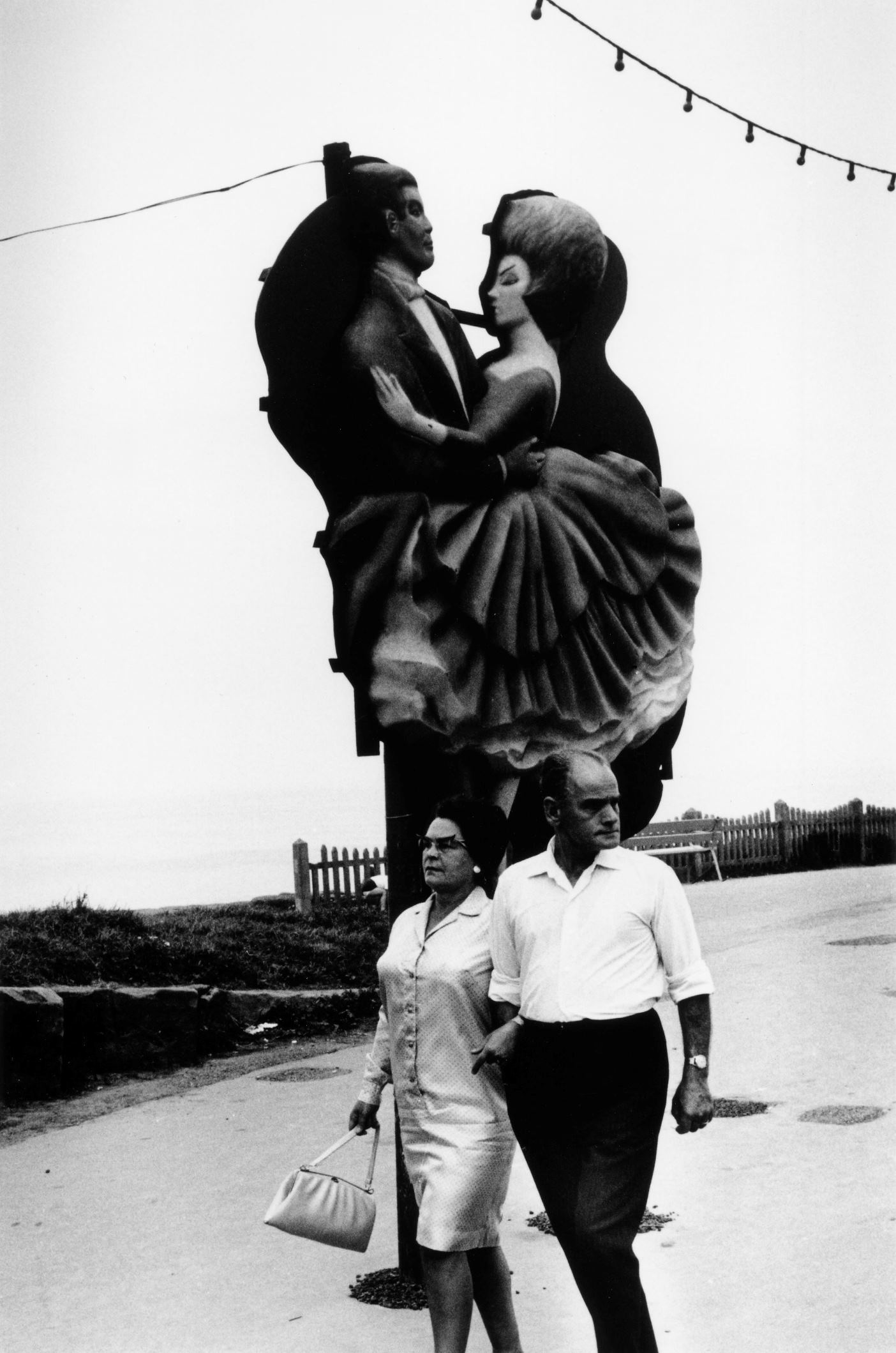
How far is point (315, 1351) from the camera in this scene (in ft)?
15.0

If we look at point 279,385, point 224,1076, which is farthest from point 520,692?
point 224,1076

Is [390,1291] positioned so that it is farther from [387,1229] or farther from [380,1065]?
[380,1065]

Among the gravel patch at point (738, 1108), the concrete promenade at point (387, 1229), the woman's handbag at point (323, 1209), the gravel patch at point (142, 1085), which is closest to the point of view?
the woman's handbag at point (323, 1209)

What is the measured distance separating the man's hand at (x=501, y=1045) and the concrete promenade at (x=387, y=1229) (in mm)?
1175

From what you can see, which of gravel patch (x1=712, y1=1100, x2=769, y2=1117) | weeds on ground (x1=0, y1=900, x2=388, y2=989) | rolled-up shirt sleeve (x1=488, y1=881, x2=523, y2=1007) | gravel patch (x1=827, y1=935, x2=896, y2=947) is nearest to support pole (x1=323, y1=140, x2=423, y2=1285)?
rolled-up shirt sleeve (x1=488, y1=881, x2=523, y2=1007)

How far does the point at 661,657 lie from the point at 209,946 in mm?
7107

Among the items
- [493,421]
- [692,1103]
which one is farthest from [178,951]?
[692,1103]

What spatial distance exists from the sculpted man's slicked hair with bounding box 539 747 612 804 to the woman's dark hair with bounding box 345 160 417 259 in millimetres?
1910

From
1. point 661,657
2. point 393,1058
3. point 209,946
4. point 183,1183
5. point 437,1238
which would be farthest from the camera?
point 209,946

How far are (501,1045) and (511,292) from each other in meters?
2.72

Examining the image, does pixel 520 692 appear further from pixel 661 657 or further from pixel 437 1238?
pixel 437 1238

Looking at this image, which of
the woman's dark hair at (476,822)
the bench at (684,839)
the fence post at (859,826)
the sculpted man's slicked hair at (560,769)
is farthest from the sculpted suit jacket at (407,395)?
the fence post at (859,826)

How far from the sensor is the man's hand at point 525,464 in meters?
5.14

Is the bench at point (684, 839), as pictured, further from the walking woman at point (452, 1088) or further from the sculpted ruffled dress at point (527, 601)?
the walking woman at point (452, 1088)
